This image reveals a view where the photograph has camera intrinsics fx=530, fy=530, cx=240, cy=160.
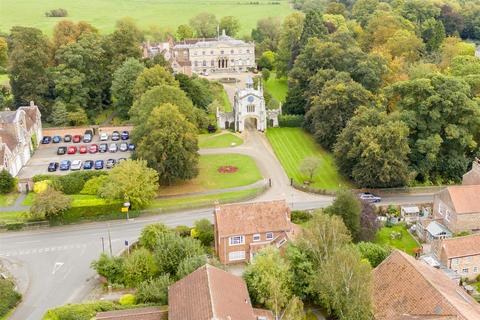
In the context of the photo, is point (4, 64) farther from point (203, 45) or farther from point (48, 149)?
point (48, 149)

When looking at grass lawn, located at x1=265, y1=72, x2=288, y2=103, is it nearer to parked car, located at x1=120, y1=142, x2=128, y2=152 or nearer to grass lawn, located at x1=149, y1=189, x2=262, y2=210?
parked car, located at x1=120, y1=142, x2=128, y2=152

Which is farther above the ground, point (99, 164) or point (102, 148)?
point (102, 148)

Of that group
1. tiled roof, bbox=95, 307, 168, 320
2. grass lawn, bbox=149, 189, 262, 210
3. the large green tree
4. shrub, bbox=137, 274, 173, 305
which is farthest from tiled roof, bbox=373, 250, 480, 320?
the large green tree

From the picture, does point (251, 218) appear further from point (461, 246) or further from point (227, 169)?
point (227, 169)

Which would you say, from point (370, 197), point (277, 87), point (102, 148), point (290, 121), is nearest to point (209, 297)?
point (370, 197)

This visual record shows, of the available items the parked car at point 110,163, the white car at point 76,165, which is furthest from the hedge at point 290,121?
the white car at point 76,165

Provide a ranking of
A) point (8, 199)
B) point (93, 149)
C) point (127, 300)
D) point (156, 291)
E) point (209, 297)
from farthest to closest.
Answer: point (93, 149)
point (8, 199)
point (127, 300)
point (156, 291)
point (209, 297)
